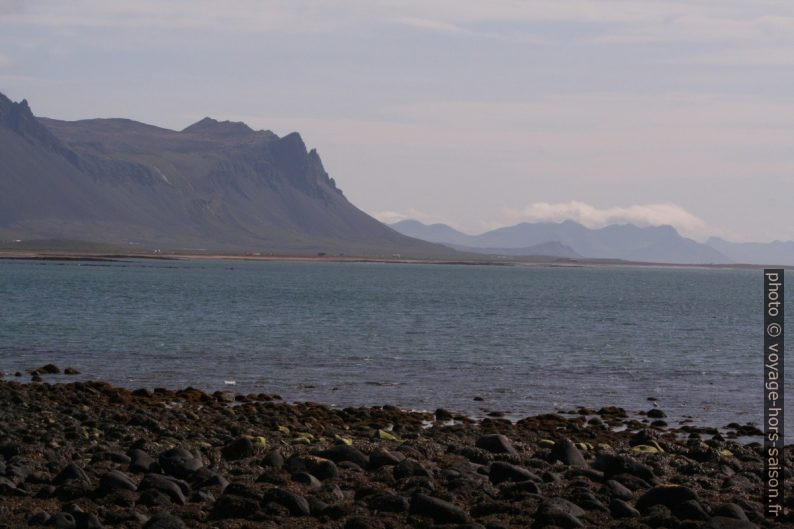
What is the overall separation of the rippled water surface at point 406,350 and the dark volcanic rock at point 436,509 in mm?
15992

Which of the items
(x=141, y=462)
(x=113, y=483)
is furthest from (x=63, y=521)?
(x=141, y=462)

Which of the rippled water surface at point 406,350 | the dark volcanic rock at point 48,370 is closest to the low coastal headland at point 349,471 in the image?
the rippled water surface at point 406,350

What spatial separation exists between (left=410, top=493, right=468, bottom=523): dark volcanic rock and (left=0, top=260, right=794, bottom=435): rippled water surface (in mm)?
15992

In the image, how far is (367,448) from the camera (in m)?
23.0

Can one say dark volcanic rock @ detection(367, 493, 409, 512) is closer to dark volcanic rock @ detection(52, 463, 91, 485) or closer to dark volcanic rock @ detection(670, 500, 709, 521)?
dark volcanic rock @ detection(670, 500, 709, 521)

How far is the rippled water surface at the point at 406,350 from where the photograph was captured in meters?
37.4

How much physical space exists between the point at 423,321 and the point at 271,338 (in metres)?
18.6

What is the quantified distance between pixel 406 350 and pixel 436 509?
119 ft

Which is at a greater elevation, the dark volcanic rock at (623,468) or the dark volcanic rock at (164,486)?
the dark volcanic rock at (164,486)

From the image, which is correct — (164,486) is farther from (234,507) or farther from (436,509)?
(436,509)

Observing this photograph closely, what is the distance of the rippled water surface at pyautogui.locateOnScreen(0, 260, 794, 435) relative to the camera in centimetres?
3741

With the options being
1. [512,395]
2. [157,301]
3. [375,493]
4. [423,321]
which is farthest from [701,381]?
[157,301]

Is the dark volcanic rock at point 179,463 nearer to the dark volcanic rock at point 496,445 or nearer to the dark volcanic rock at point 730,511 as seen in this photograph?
the dark volcanic rock at point 496,445

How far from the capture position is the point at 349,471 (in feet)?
65.5
